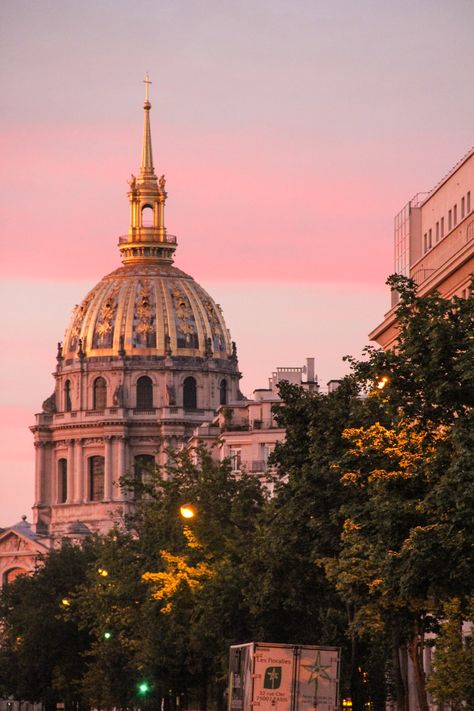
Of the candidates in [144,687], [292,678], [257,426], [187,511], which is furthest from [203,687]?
[257,426]

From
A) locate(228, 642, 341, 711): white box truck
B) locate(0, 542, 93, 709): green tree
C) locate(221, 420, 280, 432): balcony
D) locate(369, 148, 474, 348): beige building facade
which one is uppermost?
locate(221, 420, 280, 432): balcony

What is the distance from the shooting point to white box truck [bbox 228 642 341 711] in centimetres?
6931

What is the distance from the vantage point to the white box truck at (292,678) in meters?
69.3

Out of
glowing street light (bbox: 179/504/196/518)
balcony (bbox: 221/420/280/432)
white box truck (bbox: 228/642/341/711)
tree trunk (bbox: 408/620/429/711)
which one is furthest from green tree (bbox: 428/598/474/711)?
balcony (bbox: 221/420/280/432)

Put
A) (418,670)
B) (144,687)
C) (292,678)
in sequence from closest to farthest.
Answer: (292,678) < (418,670) < (144,687)

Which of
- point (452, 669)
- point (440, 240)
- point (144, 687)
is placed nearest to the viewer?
point (452, 669)

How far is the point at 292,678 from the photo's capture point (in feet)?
228

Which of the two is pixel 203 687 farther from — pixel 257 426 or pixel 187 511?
pixel 257 426

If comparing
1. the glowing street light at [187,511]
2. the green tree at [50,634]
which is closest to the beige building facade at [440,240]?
the glowing street light at [187,511]

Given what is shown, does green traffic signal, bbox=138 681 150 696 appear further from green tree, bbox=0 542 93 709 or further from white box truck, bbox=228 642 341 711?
white box truck, bbox=228 642 341 711

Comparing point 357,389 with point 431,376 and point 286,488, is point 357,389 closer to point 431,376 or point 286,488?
point 286,488

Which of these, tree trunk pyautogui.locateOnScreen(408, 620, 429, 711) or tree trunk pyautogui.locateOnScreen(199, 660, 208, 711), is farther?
tree trunk pyautogui.locateOnScreen(199, 660, 208, 711)

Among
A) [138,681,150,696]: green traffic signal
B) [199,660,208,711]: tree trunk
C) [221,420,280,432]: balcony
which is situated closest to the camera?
[199,660,208,711]: tree trunk

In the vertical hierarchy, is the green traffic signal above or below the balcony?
below
